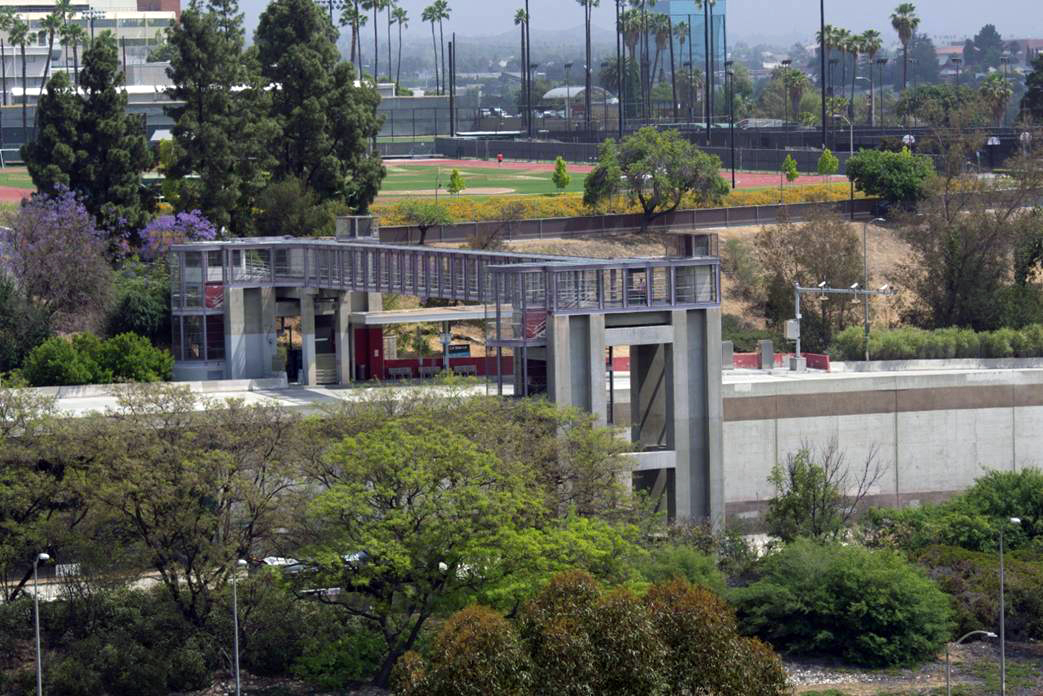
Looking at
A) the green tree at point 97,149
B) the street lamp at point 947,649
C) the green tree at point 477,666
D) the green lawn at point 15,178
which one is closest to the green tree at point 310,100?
the green tree at point 97,149

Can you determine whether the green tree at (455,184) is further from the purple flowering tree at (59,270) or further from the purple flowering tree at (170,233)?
the purple flowering tree at (59,270)

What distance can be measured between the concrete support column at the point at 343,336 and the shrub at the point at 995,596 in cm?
2244

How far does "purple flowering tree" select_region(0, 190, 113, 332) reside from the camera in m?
80.6

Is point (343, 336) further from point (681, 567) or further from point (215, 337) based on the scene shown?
point (681, 567)

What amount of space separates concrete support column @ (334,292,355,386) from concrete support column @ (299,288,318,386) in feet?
2.77

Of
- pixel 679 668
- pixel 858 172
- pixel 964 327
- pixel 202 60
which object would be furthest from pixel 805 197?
pixel 679 668

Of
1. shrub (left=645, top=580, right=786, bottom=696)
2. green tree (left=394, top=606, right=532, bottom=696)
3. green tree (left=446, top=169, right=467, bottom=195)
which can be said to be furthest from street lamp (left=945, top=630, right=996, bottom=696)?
green tree (left=446, top=169, right=467, bottom=195)

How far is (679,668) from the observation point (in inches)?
1622

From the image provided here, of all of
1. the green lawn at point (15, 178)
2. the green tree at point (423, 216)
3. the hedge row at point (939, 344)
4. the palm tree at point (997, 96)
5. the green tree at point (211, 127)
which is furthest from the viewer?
the palm tree at point (997, 96)

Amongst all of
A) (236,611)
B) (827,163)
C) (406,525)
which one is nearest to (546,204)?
(827,163)

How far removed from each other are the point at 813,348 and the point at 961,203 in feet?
53.3

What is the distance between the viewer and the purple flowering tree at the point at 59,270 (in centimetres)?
8056

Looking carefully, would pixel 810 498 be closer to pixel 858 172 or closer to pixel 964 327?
pixel 964 327

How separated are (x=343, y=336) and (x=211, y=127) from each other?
18.5 m
